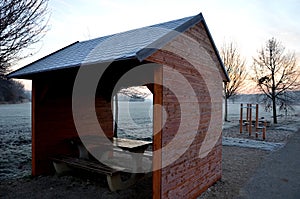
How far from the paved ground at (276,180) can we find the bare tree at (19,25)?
6397 mm

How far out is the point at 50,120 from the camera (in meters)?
5.71

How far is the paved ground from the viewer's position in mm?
4633

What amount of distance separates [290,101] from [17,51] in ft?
76.2

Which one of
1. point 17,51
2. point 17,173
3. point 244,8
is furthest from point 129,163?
point 244,8

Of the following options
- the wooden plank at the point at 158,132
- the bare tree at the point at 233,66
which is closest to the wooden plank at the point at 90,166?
the wooden plank at the point at 158,132

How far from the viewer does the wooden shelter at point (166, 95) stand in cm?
338

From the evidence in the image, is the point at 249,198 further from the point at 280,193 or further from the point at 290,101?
the point at 290,101

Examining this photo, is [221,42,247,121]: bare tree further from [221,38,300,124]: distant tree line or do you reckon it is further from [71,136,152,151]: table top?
[71,136,152,151]: table top

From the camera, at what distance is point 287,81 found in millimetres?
20688

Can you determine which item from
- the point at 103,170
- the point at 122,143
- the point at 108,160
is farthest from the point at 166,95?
the point at 108,160

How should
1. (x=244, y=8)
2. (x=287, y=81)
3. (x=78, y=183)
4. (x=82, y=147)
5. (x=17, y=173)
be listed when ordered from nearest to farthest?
1. (x=78, y=183)
2. (x=17, y=173)
3. (x=82, y=147)
4. (x=244, y=8)
5. (x=287, y=81)

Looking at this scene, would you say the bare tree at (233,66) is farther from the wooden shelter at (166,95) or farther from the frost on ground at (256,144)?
the wooden shelter at (166,95)

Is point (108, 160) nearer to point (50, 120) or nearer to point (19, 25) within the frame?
point (50, 120)

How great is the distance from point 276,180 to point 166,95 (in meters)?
4.07
